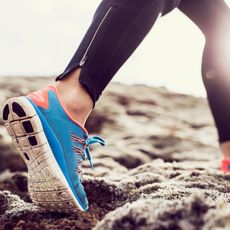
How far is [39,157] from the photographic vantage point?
1468mm

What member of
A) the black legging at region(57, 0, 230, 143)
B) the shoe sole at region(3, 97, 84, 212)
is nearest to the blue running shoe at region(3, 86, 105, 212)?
the shoe sole at region(3, 97, 84, 212)

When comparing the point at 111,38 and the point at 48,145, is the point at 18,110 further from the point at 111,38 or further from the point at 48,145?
the point at 111,38

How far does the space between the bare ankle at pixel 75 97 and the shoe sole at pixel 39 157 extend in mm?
122

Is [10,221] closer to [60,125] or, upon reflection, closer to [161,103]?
[60,125]

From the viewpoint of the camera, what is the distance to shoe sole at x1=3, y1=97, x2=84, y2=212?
145 centimetres

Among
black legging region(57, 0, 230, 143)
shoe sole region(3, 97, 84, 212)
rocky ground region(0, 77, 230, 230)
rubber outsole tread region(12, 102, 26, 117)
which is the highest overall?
black legging region(57, 0, 230, 143)

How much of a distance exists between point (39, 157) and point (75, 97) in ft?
0.74

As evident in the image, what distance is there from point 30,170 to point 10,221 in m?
0.19

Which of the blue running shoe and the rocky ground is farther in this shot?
the blue running shoe

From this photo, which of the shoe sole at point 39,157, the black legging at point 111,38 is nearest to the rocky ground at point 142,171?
the shoe sole at point 39,157

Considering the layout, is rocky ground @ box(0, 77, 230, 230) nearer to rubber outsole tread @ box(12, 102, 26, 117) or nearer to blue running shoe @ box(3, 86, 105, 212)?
blue running shoe @ box(3, 86, 105, 212)

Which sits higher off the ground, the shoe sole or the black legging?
the black legging

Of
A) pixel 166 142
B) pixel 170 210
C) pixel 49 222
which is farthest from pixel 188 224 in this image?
pixel 166 142

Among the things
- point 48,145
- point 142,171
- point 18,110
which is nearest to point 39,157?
point 48,145
